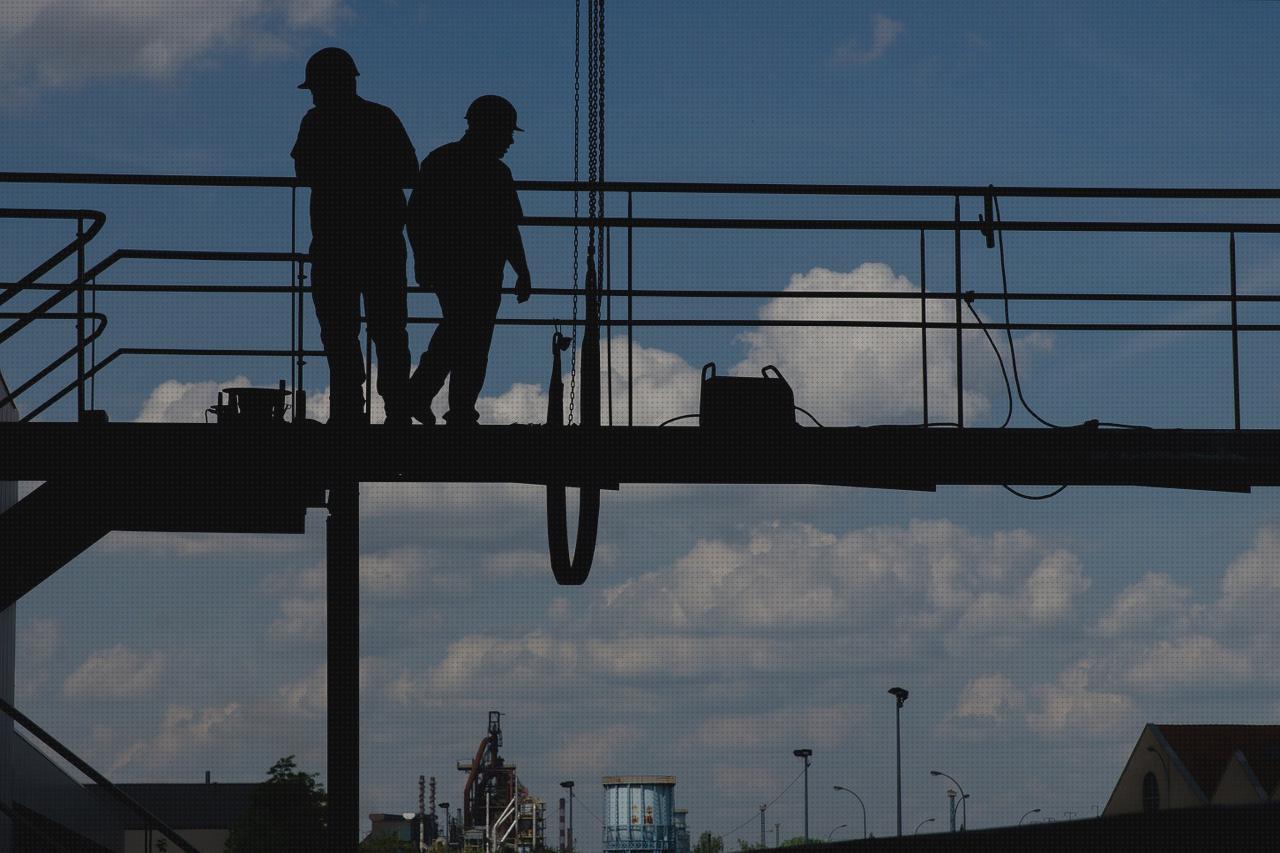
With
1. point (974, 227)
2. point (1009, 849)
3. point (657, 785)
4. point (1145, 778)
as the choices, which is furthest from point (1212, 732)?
point (1009, 849)

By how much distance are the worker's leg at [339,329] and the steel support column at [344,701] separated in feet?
1.40

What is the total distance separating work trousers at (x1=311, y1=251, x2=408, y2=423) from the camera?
927 centimetres

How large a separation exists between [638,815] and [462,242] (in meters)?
70.5

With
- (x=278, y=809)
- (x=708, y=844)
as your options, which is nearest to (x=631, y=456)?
(x=278, y=809)

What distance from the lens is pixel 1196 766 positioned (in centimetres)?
5831

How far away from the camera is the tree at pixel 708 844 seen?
121806mm

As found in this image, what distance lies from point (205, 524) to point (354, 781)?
1.96 m

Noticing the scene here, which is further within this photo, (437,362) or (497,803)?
(497,803)

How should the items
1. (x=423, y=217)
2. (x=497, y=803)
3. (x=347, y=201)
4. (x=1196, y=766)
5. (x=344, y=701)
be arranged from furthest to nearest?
(x=497, y=803) → (x=1196, y=766) → (x=423, y=217) → (x=347, y=201) → (x=344, y=701)

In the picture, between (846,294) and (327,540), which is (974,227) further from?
(327,540)

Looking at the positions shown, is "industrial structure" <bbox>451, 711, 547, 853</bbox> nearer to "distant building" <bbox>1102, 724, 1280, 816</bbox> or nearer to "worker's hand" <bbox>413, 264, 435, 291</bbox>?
"distant building" <bbox>1102, 724, 1280, 816</bbox>

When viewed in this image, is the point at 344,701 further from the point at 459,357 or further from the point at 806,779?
the point at 806,779

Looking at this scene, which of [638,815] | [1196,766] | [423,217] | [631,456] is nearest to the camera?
[631,456]

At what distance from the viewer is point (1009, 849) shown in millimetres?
5434
